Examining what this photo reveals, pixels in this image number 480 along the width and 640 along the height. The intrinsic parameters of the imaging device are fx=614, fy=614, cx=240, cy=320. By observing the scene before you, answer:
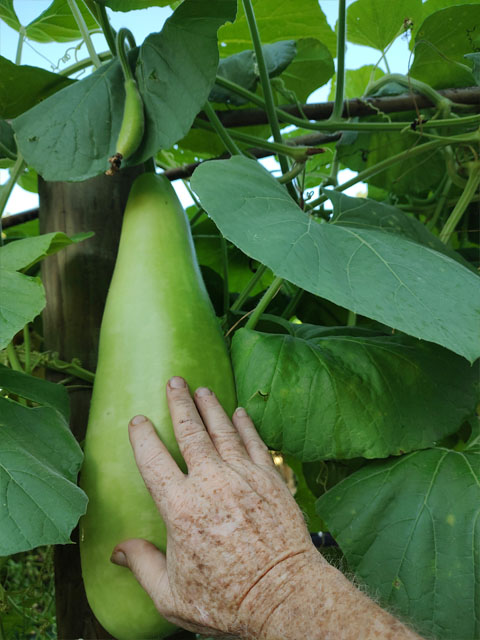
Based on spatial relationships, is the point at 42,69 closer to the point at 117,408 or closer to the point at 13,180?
the point at 13,180

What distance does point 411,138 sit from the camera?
4.47 feet

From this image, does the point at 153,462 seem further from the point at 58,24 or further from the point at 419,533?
the point at 58,24

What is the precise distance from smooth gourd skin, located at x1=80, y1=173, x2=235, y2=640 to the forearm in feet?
0.50

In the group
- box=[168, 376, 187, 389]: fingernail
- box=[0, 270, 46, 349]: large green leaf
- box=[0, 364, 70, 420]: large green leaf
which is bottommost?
box=[0, 364, 70, 420]: large green leaf

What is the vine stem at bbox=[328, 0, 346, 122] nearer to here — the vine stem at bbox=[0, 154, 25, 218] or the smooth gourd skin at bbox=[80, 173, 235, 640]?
the smooth gourd skin at bbox=[80, 173, 235, 640]

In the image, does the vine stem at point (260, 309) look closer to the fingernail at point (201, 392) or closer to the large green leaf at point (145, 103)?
the fingernail at point (201, 392)

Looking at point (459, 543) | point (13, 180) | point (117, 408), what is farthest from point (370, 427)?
point (13, 180)

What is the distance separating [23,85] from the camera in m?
0.95

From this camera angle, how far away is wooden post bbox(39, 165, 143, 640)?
946 millimetres

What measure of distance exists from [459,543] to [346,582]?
0.17 metres

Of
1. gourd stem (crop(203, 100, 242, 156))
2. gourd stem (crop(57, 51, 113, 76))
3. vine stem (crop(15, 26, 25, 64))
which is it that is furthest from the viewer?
vine stem (crop(15, 26, 25, 64))

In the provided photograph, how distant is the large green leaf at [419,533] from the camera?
27.3 inches

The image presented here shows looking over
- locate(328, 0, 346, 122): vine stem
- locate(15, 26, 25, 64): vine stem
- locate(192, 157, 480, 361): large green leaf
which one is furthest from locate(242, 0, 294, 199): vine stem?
locate(15, 26, 25, 64): vine stem

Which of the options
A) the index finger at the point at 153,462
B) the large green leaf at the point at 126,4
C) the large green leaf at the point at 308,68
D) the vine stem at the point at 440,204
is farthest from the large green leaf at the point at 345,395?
the large green leaf at the point at 308,68
